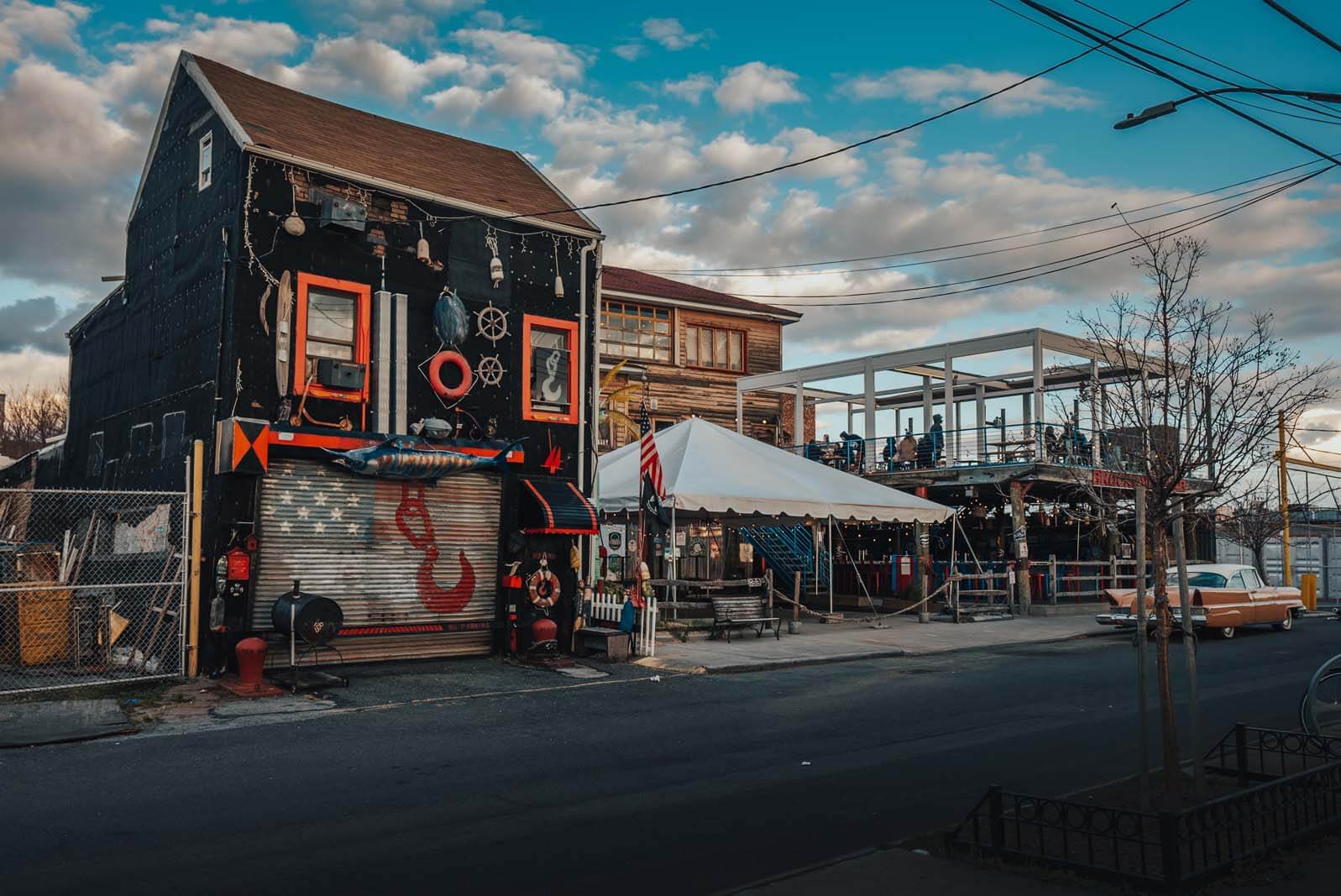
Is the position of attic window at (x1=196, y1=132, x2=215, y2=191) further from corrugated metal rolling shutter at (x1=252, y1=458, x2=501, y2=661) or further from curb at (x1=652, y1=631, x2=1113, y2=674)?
curb at (x1=652, y1=631, x2=1113, y2=674)

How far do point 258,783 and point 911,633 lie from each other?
52.2 ft

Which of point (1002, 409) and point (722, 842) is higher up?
point (1002, 409)

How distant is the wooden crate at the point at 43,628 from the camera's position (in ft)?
47.7

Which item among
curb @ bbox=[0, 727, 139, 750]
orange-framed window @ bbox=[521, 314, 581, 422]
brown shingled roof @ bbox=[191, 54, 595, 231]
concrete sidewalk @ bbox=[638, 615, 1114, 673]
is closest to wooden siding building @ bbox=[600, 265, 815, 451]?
concrete sidewalk @ bbox=[638, 615, 1114, 673]

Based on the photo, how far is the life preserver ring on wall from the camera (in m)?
16.6

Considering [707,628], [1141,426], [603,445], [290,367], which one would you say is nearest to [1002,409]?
[603,445]

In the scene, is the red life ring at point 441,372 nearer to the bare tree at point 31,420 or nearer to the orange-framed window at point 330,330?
the orange-framed window at point 330,330

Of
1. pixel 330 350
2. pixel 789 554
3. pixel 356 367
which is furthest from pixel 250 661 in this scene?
pixel 789 554

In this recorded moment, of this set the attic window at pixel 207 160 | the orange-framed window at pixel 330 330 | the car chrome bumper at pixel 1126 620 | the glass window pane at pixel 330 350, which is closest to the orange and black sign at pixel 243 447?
the orange-framed window at pixel 330 330

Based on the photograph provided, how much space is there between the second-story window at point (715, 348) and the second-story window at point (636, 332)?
3.11 ft

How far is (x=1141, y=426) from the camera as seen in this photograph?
7777mm

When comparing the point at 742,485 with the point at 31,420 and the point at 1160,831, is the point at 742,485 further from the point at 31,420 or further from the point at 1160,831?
the point at 31,420

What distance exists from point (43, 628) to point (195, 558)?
295cm

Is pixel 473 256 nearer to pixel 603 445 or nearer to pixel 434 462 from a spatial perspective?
pixel 434 462
